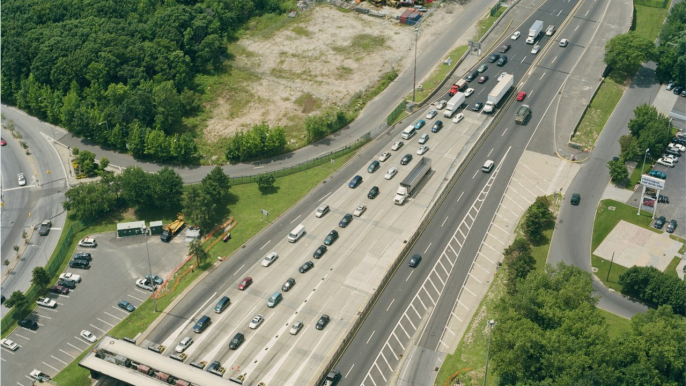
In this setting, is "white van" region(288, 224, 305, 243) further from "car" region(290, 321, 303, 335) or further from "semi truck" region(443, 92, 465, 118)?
Answer: "semi truck" region(443, 92, 465, 118)

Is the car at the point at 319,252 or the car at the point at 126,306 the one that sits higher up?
the car at the point at 319,252

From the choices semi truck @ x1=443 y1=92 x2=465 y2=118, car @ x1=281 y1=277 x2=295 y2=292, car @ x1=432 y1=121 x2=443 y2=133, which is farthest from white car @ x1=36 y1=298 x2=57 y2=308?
semi truck @ x1=443 y1=92 x2=465 y2=118

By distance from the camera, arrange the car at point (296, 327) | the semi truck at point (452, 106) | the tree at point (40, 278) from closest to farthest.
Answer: the car at point (296, 327) < the tree at point (40, 278) < the semi truck at point (452, 106)

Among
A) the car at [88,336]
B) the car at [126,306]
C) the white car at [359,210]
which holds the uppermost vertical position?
the white car at [359,210]

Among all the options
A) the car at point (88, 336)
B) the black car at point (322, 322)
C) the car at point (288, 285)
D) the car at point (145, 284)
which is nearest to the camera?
the black car at point (322, 322)

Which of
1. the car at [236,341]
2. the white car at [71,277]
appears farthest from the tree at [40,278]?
the car at [236,341]

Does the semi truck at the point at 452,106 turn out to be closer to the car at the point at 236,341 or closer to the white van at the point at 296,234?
the white van at the point at 296,234

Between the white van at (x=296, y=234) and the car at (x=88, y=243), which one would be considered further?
the car at (x=88, y=243)
